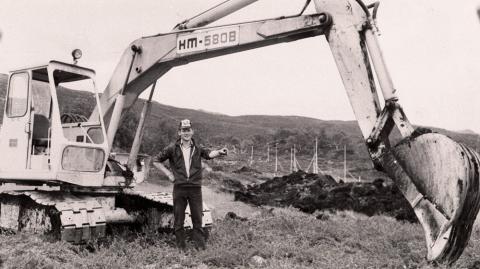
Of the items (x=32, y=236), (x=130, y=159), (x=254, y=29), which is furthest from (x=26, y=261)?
(x=254, y=29)

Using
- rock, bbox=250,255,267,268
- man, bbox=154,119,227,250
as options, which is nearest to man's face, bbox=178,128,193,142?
man, bbox=154,119,227,250

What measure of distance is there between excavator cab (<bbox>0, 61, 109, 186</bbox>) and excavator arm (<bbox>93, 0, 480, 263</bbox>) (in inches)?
18.9

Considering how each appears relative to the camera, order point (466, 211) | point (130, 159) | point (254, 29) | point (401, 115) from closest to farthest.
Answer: point (466, 211) < point (401, 115) < point (254, 29) < point (130, 159)

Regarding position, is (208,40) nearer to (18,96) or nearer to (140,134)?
(140,134)

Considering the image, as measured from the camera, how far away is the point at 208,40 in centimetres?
743

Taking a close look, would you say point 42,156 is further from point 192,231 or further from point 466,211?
point 466,211

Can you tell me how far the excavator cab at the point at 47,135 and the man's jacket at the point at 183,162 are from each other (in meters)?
0.98

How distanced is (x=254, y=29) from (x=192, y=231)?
293 centimetres

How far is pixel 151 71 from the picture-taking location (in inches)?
320

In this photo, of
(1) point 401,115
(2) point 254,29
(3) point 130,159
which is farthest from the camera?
(3) point 130,159

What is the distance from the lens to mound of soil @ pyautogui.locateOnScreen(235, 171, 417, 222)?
16.0 meters

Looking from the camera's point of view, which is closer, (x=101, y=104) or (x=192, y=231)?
(x=192, y=231)

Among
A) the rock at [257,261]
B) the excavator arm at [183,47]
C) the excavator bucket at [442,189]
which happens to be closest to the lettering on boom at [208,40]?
the excavator arm at [183,47]

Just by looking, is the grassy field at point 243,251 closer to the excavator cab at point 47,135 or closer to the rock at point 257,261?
the rock at point 257,261
